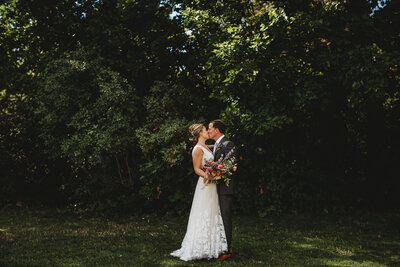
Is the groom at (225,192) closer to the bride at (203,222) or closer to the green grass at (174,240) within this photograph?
the bride at (203,222)

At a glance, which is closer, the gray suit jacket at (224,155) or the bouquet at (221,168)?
the bouquet at (221,168)

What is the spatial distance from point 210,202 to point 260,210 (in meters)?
4.71

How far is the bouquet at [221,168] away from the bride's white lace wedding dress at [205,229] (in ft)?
0.75

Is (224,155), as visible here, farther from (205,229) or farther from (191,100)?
(191,100)

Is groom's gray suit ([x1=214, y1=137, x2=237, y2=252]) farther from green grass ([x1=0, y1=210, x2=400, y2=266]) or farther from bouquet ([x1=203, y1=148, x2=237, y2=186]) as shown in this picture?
green grass ([x1=0, y1=210, x2=400, y2=266])

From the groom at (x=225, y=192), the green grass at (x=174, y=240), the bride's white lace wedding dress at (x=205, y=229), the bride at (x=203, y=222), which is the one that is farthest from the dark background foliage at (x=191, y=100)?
the bride's white lace wedding dress at (x=205, y=229)

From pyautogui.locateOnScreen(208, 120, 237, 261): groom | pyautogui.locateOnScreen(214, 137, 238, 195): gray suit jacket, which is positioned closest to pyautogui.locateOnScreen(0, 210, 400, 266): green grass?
pyautogui.locateOnScreen(208, 120, 237, 261): groom

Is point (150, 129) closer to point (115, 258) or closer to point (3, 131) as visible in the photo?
point (115, 258)

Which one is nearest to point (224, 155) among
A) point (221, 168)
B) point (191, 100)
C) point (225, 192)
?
point (221, 168)

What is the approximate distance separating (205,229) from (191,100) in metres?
4.78

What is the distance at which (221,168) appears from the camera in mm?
5730

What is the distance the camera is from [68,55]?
9.76 m

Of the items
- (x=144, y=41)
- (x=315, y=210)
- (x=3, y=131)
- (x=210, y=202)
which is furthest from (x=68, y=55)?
(x=315, y=210)

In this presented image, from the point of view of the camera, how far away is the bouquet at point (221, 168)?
576cm
